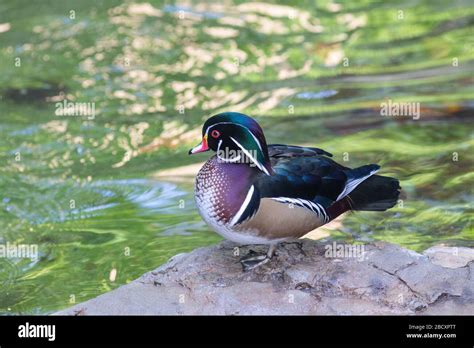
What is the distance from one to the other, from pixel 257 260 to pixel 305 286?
0.36 meters

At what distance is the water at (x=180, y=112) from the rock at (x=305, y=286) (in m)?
1.03

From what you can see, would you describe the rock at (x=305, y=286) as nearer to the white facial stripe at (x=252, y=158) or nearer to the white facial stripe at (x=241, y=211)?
the white facial stripe at (x=241, y=211)

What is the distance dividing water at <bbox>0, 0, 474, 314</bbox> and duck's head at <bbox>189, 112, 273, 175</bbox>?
59.5 inches

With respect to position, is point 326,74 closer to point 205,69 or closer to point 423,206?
point 205,69

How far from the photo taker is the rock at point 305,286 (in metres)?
4.50

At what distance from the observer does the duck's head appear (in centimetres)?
463

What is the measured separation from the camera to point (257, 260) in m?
4.92

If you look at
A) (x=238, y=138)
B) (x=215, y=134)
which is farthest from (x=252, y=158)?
(x=215, y=134)

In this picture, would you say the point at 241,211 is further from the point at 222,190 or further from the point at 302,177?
the point at 302,177

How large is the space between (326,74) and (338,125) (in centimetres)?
122

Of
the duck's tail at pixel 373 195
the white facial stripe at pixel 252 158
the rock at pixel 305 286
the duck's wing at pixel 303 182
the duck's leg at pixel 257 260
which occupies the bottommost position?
the rock at pixel 305 286

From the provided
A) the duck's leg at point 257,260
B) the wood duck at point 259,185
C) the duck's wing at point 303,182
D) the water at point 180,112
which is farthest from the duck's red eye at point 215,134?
the water at point 180,112

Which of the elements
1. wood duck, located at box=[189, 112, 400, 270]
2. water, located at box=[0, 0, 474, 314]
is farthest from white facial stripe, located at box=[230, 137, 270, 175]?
water, located at box=[0, 0, 474, 314]
